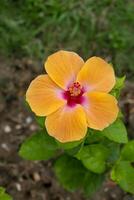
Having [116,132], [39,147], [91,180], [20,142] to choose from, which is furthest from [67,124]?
[20,142]

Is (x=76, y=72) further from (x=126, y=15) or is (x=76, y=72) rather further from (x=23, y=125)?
(x=126, y=15)

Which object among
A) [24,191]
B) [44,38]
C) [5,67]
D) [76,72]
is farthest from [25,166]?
[76,72]

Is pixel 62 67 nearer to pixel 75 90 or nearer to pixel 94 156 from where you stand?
pixel 75 90

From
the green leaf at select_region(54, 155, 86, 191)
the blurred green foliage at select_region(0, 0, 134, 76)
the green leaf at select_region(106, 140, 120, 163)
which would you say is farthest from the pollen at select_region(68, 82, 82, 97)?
the blurred green foliage at select_region(0, 0, 134, 76)

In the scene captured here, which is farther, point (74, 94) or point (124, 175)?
point (124, 175)

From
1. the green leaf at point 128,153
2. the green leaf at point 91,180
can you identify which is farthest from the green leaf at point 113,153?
the green leaf at point 91,180

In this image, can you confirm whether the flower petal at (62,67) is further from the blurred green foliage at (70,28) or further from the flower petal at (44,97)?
the blurred green foliage at (70,28)
